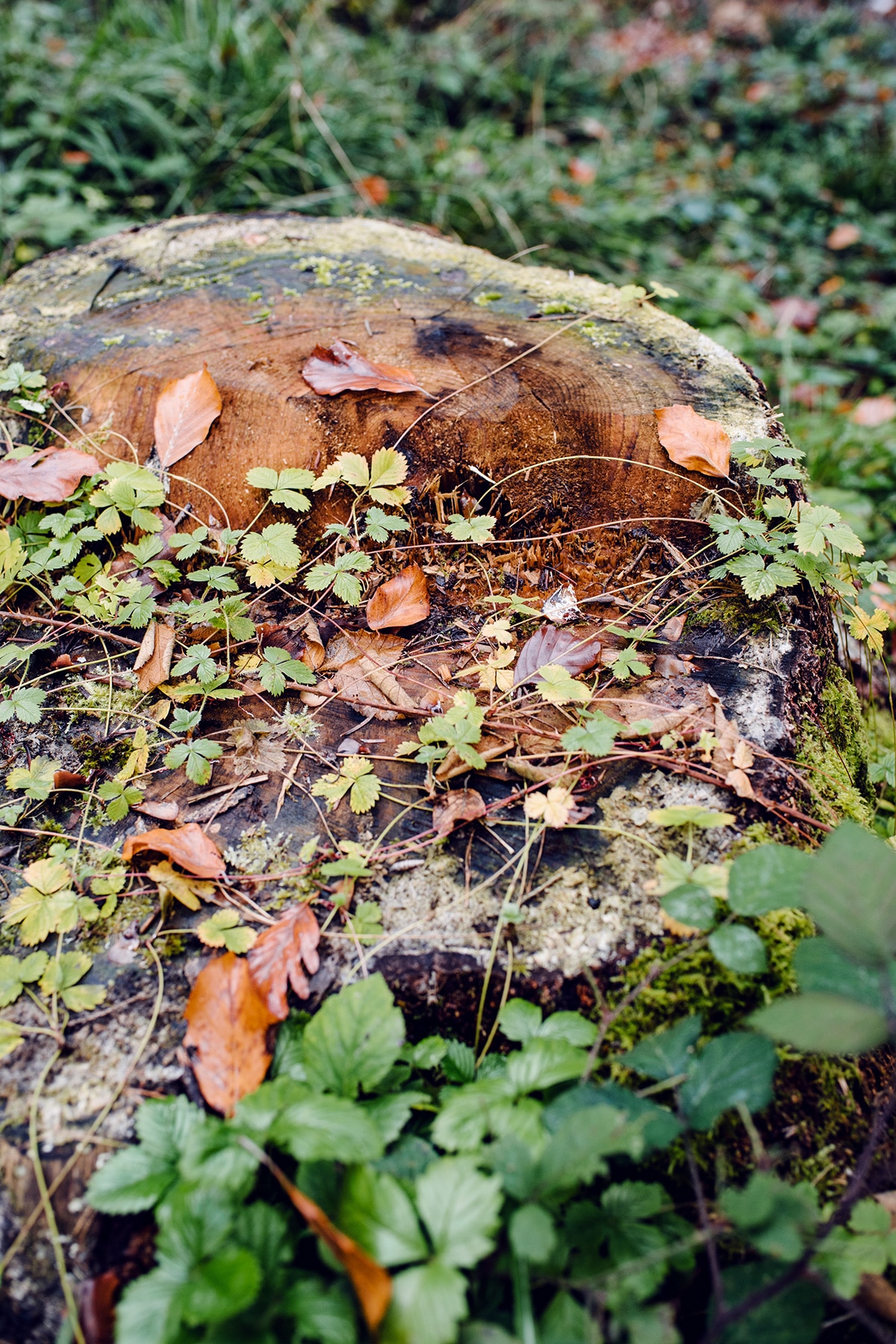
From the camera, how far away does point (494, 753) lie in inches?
56.6

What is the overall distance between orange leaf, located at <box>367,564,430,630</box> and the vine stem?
1.06 m

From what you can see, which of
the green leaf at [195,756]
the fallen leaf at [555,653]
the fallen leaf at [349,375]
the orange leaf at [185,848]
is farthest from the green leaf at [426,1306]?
the fallen leaf at [349,375]

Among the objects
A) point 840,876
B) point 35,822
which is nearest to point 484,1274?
point 840,876

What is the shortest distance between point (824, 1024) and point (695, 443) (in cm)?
135

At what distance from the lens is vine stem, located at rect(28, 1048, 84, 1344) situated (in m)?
0.96

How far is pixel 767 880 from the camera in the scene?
3.51ft

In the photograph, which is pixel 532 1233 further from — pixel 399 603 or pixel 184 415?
pixel 184 415

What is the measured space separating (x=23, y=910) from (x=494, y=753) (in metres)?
A: 0.89

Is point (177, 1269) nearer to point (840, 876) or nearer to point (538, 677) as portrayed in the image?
point (840, 876)

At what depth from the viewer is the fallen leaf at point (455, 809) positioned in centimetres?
135

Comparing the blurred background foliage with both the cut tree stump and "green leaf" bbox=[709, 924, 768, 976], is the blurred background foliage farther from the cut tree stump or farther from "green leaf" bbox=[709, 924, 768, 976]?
"green leaf" bbox=[709, 924, 768, 976]

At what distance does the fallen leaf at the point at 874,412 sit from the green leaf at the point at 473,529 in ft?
9.30

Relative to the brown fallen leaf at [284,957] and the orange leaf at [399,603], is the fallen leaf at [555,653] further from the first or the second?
the brown fallen leaf at [284,957]

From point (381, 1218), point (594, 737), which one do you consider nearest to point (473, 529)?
point (594, 737)
